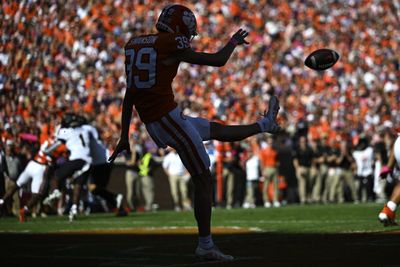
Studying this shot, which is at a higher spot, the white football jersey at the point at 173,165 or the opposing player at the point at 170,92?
the opposing player at the point at 170,92

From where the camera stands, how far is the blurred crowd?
23109 mm

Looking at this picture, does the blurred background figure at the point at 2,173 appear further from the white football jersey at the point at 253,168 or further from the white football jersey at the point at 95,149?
the white football jersey at the point at 253,168

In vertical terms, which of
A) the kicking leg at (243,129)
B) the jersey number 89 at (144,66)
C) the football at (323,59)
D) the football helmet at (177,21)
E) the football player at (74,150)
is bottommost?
the football player at (74,150)

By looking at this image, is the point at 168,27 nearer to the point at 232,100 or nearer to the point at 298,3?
the point at 232,100

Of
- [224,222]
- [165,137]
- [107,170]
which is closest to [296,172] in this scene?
[107,170]

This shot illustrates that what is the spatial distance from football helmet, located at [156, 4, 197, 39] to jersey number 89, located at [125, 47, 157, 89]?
0.86 feet

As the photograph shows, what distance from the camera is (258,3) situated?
35.6 metres

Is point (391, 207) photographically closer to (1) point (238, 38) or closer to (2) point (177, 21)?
(1) point (238, 38)

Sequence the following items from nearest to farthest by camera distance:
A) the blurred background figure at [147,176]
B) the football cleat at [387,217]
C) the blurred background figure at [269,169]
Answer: the football cleat at [387,217]
the blurred background figure at [147,176]
the blurred background figure at [269,169]

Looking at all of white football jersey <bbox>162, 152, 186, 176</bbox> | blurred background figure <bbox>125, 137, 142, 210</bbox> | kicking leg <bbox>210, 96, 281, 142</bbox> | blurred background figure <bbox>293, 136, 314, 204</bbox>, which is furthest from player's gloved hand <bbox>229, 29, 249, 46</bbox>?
blurred background figure <bbox>293, 136, 314, 204</bbox>

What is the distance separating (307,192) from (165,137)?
721 inches
